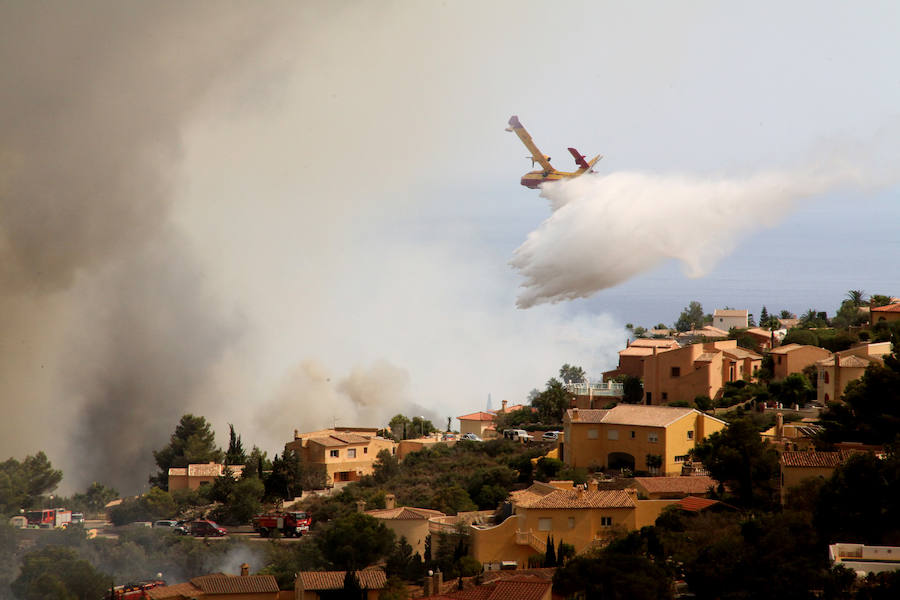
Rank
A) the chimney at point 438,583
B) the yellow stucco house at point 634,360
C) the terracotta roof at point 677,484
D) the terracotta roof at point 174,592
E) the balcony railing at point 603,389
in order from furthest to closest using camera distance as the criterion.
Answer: the yellow stucco house at point 634,360 → the balcony railing at point 603,389 → the terracotta roof at point 677,484 → the terracotta roof at point 174,592 → the chimney at point 438,583

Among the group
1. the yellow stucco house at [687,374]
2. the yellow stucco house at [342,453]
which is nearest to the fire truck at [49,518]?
the yellow stucco house at [342,453]

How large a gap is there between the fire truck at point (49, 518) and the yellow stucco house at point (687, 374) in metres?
22.2

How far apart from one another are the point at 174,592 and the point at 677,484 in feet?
44.8

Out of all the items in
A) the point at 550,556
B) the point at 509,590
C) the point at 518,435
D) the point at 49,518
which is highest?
the point at 518,435

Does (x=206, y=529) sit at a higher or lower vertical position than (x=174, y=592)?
higher

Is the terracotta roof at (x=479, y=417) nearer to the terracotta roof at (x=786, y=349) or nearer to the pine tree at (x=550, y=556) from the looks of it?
the terracotta roof at (x=786, y=349)

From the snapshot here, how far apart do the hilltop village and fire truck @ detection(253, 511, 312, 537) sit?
0.07 m

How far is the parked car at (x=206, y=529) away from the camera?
3950 cm

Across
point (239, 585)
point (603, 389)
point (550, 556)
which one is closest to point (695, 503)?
point (550, 556)

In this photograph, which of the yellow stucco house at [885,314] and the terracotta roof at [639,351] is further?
the terracotta roof at [639,351]

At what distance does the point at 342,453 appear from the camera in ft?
152

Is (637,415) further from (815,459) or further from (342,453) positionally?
(342,453)

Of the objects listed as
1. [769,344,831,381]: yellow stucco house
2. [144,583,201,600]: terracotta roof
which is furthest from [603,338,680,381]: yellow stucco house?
[144,583,201,600]: terracotta roof

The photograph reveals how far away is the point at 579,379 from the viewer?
2672 inches
